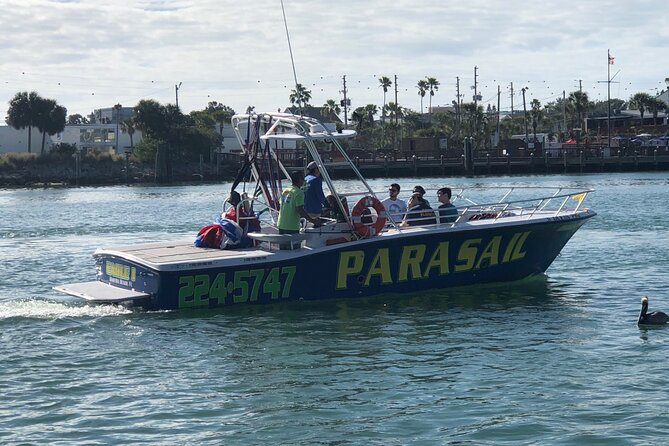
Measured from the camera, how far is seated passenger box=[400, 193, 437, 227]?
61.5ft

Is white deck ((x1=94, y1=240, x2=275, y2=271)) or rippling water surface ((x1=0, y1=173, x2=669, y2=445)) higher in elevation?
white deck ((x1=94, y1=240, x2=275, y2=271))

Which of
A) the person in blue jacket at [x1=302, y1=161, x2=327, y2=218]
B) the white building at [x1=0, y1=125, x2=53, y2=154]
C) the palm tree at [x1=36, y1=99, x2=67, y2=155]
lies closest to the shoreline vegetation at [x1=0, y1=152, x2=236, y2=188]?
the palm tree at [x1=36, y1=99, x2=67, y2=155]

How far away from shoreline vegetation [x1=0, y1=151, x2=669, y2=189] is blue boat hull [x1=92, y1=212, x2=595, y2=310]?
73.9 m

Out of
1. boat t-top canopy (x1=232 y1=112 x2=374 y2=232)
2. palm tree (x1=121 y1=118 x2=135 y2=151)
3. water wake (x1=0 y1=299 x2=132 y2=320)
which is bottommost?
water wake (x1=0 y1=299 x2=132 y2=320)

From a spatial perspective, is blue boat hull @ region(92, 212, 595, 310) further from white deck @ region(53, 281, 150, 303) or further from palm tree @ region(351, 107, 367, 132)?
palm tree @ region(351, 107, 367, 132)

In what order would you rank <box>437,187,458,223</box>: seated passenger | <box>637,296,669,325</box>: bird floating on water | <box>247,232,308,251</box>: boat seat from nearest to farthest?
<box>637,296,669,325</box>: bird floating on water → <box>247,232,308,251</box>: boat seat → <box>437,187,458,223</box>: seated passenger

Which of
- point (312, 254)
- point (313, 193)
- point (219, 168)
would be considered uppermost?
point (219, 168)

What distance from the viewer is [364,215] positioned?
18.3 metres

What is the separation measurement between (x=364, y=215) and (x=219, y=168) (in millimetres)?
83751

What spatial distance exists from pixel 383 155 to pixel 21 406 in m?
92.0

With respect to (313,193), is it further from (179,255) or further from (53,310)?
(53,310)

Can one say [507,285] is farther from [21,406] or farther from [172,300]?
[21,406]

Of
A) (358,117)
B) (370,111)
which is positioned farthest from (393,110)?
(358,117)

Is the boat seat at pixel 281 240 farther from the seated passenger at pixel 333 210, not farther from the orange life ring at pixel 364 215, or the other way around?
the orange life ring at pixel 364 215
